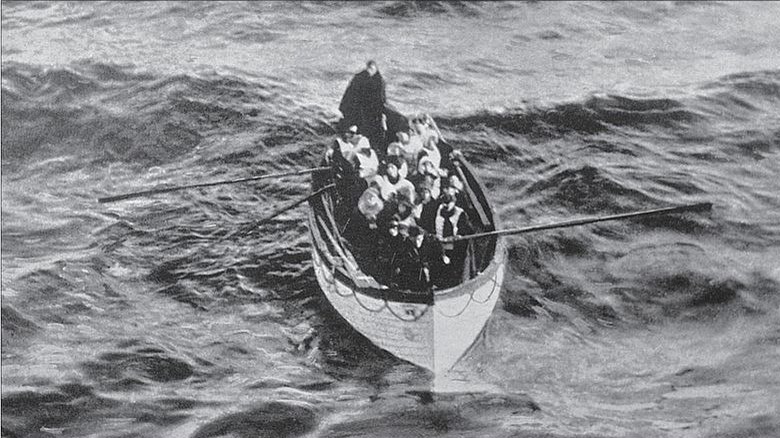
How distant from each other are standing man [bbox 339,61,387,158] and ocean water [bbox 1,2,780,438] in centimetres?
181

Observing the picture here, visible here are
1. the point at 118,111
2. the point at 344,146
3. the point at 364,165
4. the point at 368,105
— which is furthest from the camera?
the point at 118,111

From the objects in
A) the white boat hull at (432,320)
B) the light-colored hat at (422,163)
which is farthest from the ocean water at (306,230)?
the light-colored hat at (422,163)

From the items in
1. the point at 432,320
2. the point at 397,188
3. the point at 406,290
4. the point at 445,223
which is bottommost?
the point at 432,320

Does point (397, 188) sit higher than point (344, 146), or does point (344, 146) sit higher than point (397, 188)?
Answer: point (344, 146)

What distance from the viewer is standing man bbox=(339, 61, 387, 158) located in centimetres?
1369

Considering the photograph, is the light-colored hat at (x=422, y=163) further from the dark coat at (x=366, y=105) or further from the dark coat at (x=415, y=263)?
the dark coat at (x=366, y=105)

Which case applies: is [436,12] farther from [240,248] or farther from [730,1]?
[240,248]

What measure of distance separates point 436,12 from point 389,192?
11710 mm

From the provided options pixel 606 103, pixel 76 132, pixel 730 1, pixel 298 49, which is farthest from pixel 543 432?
pixel 730 1

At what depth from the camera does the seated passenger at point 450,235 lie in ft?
35.7

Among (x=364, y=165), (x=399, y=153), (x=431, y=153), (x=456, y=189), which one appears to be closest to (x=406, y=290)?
(x=456, y=189)

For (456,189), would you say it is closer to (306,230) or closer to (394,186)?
(394,186)

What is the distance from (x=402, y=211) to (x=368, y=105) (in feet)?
11.2

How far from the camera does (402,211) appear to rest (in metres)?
10.9
